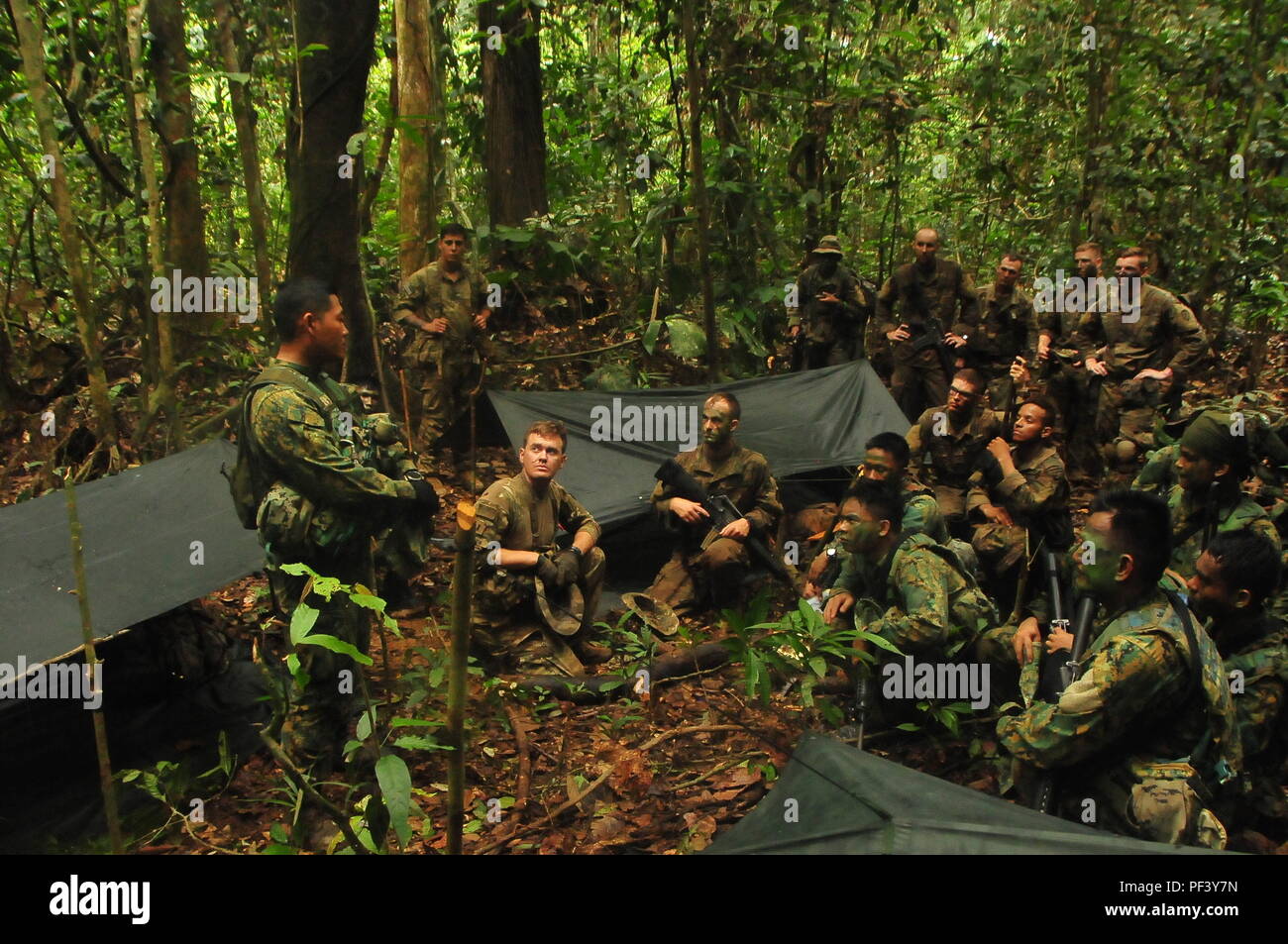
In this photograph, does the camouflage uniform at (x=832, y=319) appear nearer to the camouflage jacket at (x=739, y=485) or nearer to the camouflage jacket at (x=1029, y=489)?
the camouflage jacket at (x=739, y=485)

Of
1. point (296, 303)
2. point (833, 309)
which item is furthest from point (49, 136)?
point (833, 309)

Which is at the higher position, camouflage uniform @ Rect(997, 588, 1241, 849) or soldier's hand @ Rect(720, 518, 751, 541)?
soldier's hand @ Rect(720, 518, 751, 541)

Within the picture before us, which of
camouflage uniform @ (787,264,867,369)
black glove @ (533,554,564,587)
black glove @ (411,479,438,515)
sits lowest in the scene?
black glove @ (533,554,564,587)

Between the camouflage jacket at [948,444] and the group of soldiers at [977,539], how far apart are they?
0.01 m

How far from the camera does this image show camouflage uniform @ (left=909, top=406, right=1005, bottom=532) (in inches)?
240

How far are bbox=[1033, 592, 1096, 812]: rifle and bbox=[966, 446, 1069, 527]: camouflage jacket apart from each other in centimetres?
170

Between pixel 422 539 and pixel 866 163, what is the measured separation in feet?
33.9

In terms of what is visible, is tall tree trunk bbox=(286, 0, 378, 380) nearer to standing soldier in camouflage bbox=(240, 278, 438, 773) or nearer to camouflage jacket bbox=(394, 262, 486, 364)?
camouflage jacket bbox=(394, 262, 486, 364)

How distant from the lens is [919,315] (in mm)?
8422

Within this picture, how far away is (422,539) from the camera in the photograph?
419 centimetres

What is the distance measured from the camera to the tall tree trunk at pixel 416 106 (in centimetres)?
734

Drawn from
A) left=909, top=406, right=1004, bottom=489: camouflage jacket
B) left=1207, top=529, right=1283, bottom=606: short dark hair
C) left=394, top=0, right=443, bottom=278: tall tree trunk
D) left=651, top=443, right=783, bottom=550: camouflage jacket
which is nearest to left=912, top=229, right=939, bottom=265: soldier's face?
left=909, top=406, right=1004, bottom=489: camouflage jacket

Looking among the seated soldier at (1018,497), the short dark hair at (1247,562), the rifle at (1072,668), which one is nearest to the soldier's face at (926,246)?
the seated soldier at (1018,497)
